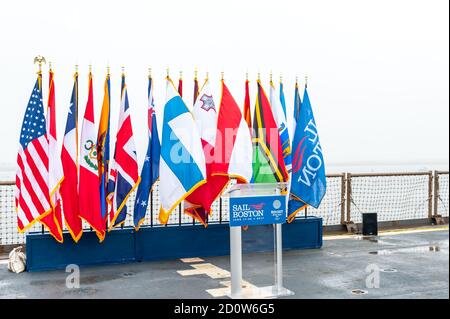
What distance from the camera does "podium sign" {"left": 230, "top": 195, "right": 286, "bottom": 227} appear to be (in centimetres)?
591

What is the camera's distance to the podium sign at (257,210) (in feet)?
19.4

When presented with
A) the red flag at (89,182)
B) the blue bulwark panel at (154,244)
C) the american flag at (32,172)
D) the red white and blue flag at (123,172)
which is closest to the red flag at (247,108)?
the blue bulwark panel at (154,244)

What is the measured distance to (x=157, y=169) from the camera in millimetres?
8250

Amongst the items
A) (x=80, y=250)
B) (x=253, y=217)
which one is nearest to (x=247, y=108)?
(x=253, y=217)

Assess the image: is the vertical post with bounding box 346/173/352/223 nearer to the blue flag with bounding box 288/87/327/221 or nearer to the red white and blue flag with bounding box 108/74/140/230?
the blue flag with bounding box 288/87/327/221

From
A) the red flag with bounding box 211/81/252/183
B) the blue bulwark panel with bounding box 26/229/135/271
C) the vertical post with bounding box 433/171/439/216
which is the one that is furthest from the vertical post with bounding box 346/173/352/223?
the blue bulwark panel with bounding box 26/229/135/271

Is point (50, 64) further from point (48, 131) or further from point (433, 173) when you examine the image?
point (433, 173)

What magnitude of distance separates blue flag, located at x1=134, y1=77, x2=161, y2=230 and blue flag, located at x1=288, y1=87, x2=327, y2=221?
2.65 meters

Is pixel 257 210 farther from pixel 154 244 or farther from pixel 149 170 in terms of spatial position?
pixel 154 244

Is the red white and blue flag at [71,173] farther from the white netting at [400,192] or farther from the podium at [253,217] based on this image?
the white netting at [400,192]

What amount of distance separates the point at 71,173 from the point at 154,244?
6.11ft

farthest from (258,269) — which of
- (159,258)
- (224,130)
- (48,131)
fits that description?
(48,131)

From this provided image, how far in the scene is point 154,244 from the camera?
27.7 feet

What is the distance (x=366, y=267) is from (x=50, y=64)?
233 inches
